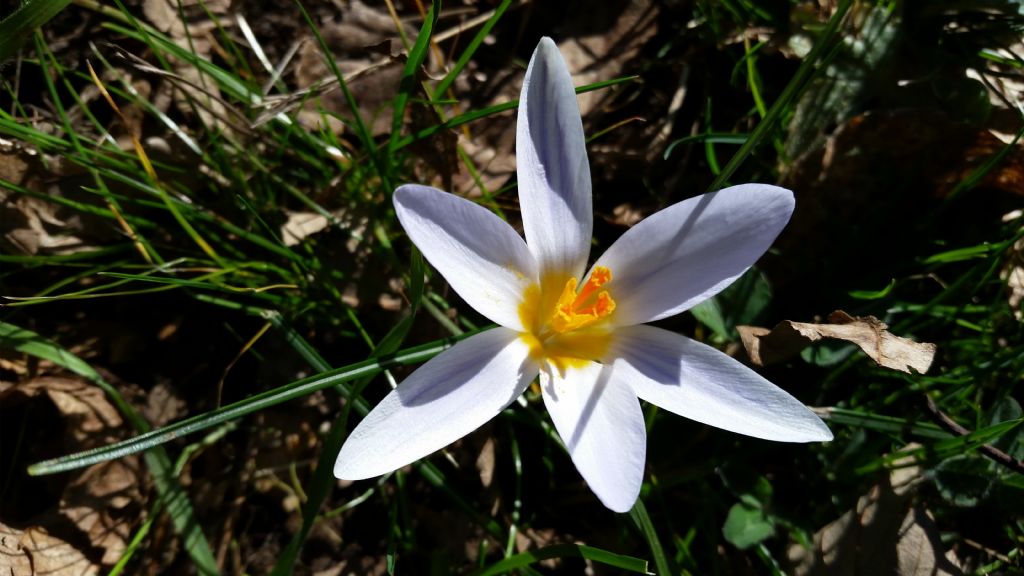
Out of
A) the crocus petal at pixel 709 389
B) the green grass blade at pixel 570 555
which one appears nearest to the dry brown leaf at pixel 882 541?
the green grass blade at pixel 570 555

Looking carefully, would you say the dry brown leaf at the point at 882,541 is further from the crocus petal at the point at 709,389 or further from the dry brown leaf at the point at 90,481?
the dry brown leaf at the point at 90,481

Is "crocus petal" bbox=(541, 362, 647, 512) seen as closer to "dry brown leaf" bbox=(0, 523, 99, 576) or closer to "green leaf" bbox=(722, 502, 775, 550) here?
"green leaf" bbox=(722, 502, 775, 550)

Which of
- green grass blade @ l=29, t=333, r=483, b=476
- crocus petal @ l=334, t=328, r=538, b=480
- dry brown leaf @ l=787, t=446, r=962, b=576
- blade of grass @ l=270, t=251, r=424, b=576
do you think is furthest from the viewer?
dry brown leaf @ l=787, t=446, r=962, b=576

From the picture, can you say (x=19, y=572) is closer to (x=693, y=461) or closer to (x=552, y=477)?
(x=552, y=477)

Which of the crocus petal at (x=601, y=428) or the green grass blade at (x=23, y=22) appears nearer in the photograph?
the crocus petal at (x=601, y=428)

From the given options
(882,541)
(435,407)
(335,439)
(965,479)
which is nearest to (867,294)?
(965,479)

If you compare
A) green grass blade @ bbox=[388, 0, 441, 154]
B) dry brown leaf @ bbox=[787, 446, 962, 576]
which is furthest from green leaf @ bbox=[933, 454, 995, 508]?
green grass blade @ bbox=[388, 0, 441, 154]
